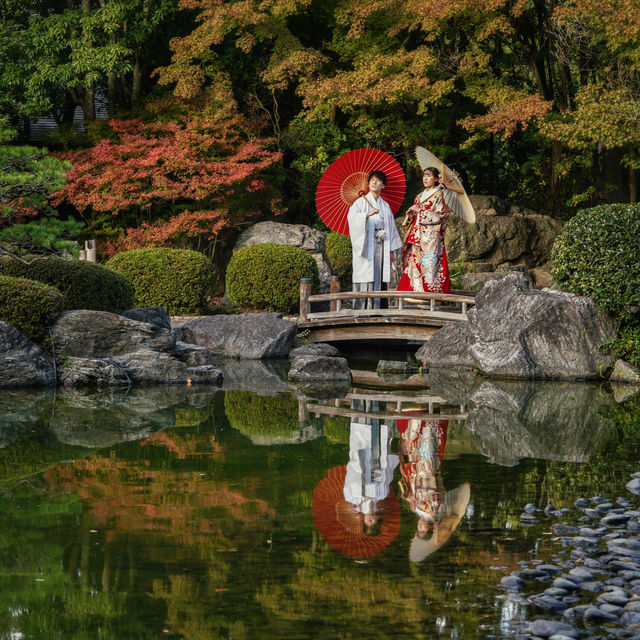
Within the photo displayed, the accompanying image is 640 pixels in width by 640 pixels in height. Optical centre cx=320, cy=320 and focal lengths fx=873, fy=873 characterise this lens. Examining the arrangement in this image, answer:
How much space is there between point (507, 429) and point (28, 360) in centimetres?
488

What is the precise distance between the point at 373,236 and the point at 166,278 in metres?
3.81

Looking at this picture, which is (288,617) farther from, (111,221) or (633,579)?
(111,221)

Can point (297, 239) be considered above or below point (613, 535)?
above

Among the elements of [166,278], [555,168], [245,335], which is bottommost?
[245,335]

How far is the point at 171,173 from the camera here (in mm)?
17906

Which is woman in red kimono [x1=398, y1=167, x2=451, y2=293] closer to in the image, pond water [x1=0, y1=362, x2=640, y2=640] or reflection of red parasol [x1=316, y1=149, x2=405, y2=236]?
reflection of red parasol [x1=316, y1=149, x2=405, y2=236]

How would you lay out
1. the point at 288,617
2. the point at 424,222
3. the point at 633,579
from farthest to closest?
1. the point at 424,222
2. the point at 633,579
3. the point at 288,617

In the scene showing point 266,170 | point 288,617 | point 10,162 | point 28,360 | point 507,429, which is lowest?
point 288,617

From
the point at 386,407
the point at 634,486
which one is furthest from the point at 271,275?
the point at 634,486

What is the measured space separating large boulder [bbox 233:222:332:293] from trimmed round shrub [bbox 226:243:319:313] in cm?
171

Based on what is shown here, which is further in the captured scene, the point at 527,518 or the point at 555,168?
the point at 555,168

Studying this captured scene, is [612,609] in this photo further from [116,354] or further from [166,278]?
[166,278]

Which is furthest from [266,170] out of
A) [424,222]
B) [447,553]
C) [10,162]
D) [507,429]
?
[447,553]

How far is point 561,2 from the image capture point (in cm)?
1577
